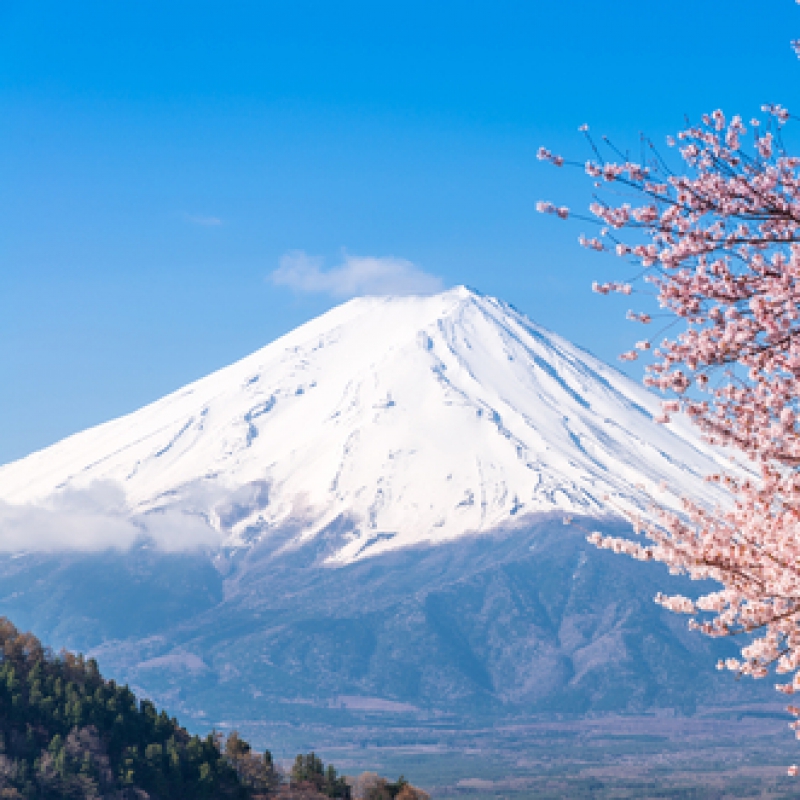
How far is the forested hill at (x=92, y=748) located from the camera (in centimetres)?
5172

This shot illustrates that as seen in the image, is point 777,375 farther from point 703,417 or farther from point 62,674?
point 62,674

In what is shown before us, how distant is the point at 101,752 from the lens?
55969mm

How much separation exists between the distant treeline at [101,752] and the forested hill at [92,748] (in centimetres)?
5

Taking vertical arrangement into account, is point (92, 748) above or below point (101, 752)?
above

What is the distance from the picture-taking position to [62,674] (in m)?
63.0

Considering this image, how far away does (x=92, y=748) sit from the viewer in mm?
55219

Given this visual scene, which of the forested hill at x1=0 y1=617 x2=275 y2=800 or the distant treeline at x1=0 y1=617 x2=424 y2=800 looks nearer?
the forested hill at x1=0 y1=617 x2=275 y2=800

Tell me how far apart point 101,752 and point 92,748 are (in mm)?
902

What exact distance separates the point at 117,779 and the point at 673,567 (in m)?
51.0

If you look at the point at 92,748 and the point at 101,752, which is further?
the point at 101,752

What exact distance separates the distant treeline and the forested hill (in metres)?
0.05

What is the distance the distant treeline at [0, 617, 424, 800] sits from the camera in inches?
2042

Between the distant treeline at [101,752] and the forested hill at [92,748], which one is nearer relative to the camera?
the forested hill at [92,748]

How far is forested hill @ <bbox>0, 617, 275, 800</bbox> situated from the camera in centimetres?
5172
